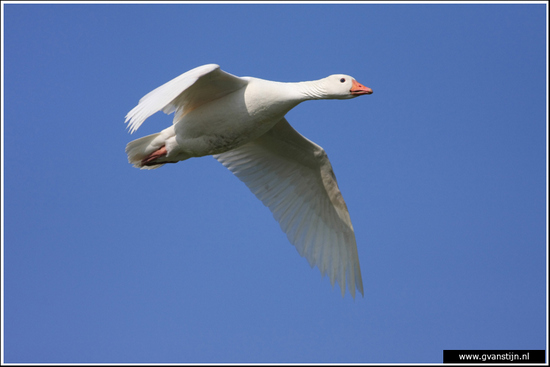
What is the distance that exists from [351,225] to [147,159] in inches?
146

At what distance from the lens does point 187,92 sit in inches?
360

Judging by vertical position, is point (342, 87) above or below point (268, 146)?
above

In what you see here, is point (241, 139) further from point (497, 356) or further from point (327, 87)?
point (497, 356)

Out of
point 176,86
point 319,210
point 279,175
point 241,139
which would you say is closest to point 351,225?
point 319,210

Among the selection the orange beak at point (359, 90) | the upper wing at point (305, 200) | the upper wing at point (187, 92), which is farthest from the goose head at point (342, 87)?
the upper wing at point (305, 200)

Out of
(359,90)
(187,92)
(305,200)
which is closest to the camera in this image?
(359,90)

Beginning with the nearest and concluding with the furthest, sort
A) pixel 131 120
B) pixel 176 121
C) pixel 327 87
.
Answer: pixel 131 120 → pixel 327 87 → pixel 176 121

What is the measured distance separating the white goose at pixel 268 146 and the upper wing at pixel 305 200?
17mm

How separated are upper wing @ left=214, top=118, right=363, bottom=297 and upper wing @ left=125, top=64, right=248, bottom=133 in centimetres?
188

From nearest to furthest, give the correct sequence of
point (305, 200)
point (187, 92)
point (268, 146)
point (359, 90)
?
point (359, 90)
point (187, 92)
point (268, 146)
point (305, 200)

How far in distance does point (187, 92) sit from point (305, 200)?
131 inches

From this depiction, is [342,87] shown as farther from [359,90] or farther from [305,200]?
[305,200]

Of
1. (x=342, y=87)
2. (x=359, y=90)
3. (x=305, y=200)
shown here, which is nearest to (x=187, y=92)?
(x=342, y=87)

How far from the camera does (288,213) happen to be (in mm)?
11453
